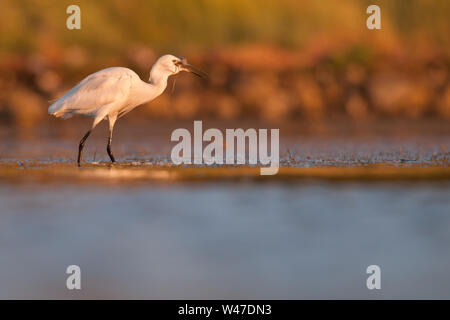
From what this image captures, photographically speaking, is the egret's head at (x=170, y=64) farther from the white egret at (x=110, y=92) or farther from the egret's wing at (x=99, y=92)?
the egret's wing at (x=99, y=92)

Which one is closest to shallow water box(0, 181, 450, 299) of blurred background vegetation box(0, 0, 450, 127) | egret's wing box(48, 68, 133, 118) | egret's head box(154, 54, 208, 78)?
egret's wing box(48, 68, 133, 118)

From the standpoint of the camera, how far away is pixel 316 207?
7.26 metres

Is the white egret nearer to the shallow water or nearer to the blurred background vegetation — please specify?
the shallow water

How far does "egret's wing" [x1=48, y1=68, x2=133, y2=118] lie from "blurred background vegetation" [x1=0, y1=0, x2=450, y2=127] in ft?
27.1

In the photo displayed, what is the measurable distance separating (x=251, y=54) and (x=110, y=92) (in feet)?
37.2

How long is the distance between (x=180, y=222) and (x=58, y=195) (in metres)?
1.80

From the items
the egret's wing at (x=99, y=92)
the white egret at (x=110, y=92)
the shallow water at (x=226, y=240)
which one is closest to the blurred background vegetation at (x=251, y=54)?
the white egret at (x=110, y=92)

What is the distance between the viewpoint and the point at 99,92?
36.4 ft

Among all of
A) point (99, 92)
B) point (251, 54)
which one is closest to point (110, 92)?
point (99, 92)

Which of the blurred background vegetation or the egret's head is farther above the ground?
the blurred background vegetation

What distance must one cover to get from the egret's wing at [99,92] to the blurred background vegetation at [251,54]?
8.25 metres

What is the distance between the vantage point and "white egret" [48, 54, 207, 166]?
1112cm

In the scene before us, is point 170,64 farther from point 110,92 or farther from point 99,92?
point 99,92

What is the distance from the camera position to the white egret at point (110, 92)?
1112cm
